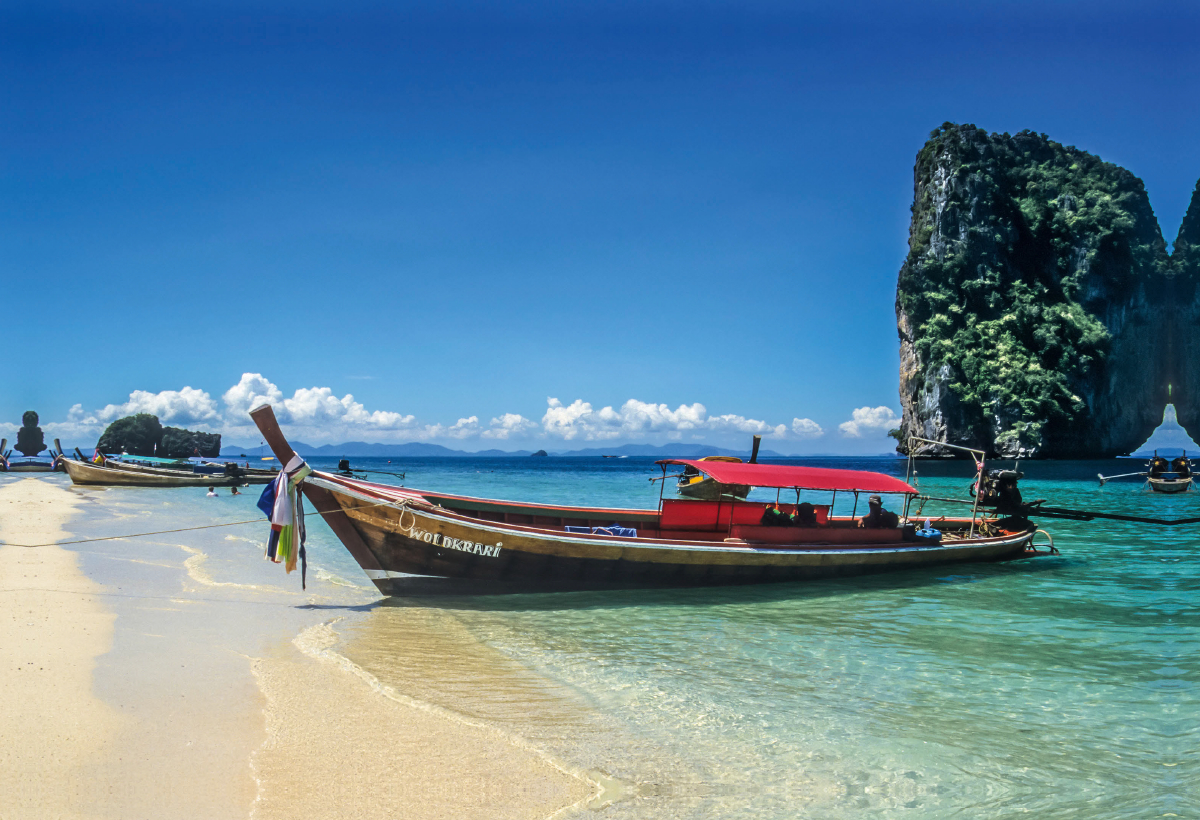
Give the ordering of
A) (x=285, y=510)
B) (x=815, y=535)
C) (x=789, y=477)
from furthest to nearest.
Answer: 1. (x=815, y=535)
2. (x=789, y=477)
3. (x=285, y=510)

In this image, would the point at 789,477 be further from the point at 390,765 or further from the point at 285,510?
the point at 390,765

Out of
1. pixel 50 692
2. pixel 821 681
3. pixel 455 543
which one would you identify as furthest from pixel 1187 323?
pixel 50 692

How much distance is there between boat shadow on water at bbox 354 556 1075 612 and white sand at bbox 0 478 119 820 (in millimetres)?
4049

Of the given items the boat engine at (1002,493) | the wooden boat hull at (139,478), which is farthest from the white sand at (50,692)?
the wooden boat hull at (139,478)

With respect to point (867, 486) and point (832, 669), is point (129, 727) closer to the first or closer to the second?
point (832, 669)

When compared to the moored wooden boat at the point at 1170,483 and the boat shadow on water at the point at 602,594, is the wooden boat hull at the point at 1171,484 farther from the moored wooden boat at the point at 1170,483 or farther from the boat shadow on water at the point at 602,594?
the boat shadow on water at the point at 602,594

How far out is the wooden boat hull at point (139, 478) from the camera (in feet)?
135

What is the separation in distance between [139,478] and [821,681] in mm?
46152

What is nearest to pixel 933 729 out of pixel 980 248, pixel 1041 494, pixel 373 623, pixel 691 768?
pixel 691 768

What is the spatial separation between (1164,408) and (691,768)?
102393mm

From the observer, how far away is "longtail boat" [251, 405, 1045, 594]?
35.2 feet

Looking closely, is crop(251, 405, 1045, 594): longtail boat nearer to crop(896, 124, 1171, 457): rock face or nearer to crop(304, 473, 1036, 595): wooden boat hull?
crop(304, 473, 1036, 595): wooden boat hull

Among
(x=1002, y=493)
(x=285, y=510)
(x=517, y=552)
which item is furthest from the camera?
(x=1002, y=493)

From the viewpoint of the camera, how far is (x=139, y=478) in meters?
42.0
